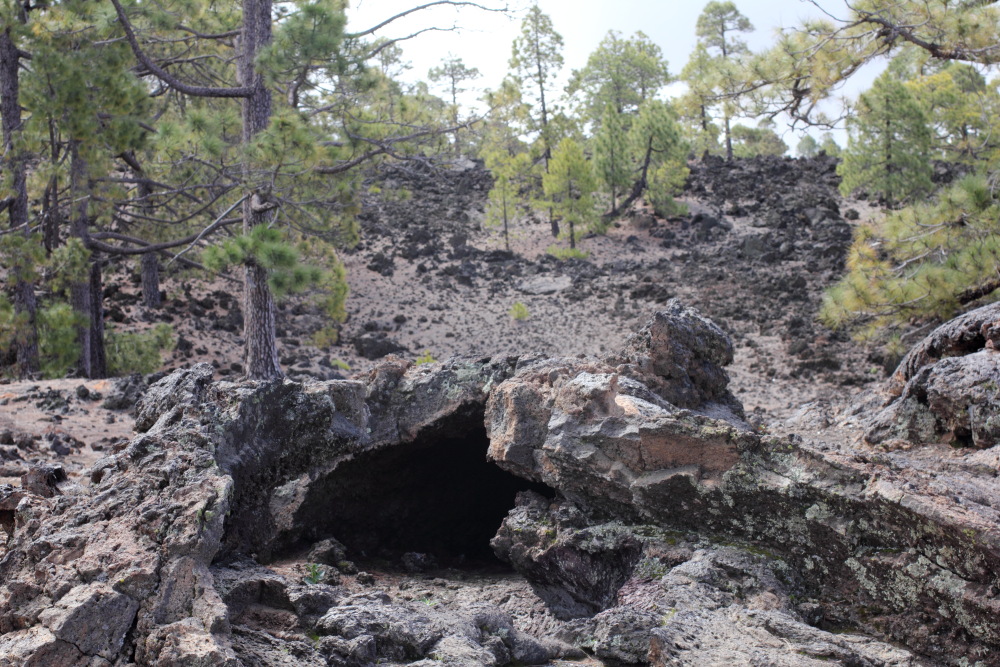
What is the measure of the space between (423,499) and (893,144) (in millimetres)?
20410

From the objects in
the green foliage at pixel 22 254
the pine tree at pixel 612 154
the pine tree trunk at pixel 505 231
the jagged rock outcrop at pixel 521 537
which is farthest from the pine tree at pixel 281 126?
the pine tree at pixel 612 154

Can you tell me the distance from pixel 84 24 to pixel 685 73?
82.0ft

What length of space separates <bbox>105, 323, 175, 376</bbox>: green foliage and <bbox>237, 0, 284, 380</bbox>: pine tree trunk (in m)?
3.41

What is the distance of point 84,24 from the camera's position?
987cm

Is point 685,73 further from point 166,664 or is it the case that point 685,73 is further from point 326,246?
point 166,664

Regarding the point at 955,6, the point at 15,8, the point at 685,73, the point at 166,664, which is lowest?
the point at 166,664

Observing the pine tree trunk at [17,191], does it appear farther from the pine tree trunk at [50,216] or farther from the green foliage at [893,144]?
the green foliage at [893,144]

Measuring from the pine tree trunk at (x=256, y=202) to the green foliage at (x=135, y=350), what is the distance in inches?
134

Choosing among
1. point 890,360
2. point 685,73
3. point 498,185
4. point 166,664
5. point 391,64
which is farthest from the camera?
point 391,64

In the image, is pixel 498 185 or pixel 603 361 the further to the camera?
pixel 498 185

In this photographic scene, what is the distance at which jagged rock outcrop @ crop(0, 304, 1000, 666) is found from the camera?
9.06ft

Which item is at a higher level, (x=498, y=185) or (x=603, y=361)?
(x=498, y=185)

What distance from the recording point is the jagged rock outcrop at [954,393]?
4039 millimetres

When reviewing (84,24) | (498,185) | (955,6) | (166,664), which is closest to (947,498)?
(166,664)
